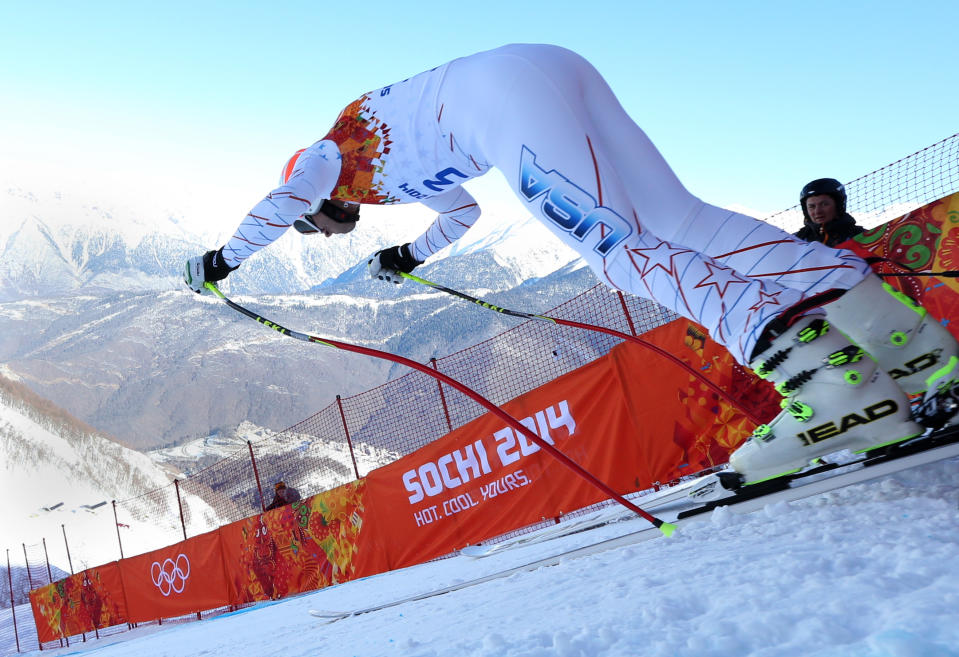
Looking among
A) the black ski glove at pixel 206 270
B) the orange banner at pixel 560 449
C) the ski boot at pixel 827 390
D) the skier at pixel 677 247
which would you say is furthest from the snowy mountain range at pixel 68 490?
the ski boot at pixel 827 390

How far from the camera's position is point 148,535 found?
2125 centimetres

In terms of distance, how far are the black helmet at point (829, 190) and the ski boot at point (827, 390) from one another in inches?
87.1

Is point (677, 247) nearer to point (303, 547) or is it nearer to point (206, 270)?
point (206, 270)

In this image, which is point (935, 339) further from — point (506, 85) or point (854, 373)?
point (506, 85)

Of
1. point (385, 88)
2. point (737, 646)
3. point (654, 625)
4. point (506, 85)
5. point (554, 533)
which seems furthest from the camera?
point (554, 533)

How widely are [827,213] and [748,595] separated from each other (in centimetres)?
280

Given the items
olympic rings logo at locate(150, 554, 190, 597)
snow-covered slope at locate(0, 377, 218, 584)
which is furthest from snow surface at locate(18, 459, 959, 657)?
snow-covered slope at locate(0, 377, 218, 584)

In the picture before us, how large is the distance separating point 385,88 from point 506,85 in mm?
477

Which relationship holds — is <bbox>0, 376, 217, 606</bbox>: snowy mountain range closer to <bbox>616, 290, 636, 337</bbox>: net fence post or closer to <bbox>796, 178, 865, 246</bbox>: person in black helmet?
<bbox>616, 290, 636, 337</bbox>: net fence post

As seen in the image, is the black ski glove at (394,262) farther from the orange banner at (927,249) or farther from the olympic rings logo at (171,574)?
the olympic rings logo at (171,574)

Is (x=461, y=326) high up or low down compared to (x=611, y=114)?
up

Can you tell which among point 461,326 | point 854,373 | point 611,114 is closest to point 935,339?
point 854,373

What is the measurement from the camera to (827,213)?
9.96 ft

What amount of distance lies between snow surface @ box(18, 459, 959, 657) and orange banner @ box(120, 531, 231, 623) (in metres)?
7.26
